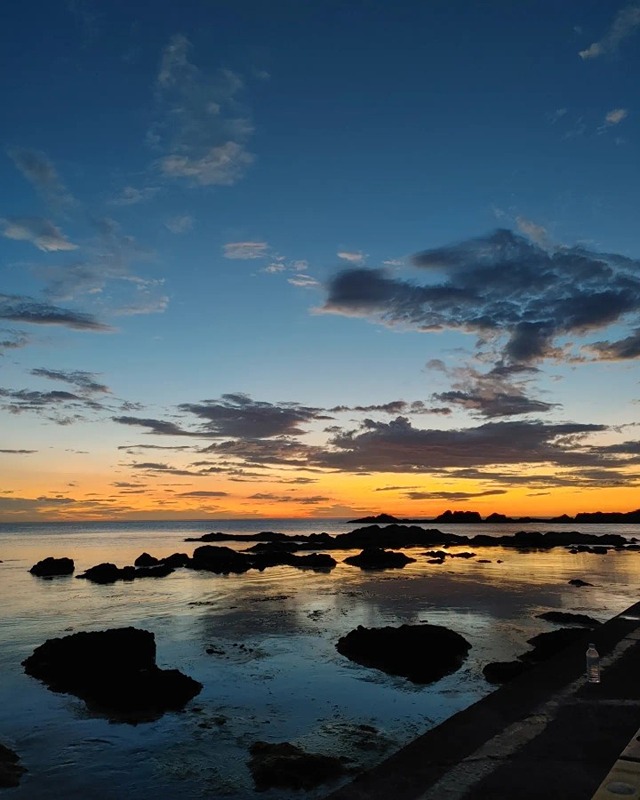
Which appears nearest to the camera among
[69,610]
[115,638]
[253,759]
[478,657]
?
[253,759]

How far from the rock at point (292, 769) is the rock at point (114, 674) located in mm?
4669

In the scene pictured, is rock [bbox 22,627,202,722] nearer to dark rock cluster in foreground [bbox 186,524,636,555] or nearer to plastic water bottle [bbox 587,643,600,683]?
plastic water bottle [bbox 587,643,600,683]

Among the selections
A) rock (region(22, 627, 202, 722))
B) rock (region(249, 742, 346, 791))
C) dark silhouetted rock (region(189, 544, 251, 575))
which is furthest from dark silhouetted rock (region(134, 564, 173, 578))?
rock (region(249, 742, 346, 791))

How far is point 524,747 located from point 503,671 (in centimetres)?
1034

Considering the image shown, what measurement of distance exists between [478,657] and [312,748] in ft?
32.0

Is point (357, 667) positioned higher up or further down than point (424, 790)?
further down

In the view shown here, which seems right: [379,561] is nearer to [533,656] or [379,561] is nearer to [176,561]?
[176,561]

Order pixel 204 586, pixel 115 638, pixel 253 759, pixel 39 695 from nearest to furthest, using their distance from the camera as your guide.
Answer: pixel 253 759 < pixel 39 695 < pixel 115 638 < pixel 204 586

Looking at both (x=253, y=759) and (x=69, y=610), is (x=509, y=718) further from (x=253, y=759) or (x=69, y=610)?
(x=69, y=610)

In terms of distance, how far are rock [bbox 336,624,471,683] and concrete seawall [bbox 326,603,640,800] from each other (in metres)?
6.94

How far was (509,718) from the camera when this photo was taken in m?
9.91

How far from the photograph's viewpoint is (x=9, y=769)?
38.3ft

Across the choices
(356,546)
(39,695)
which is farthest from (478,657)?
(356,546)

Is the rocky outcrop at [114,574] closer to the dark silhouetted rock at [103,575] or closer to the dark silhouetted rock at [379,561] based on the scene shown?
the dark silhouetted rock at [103,575]
